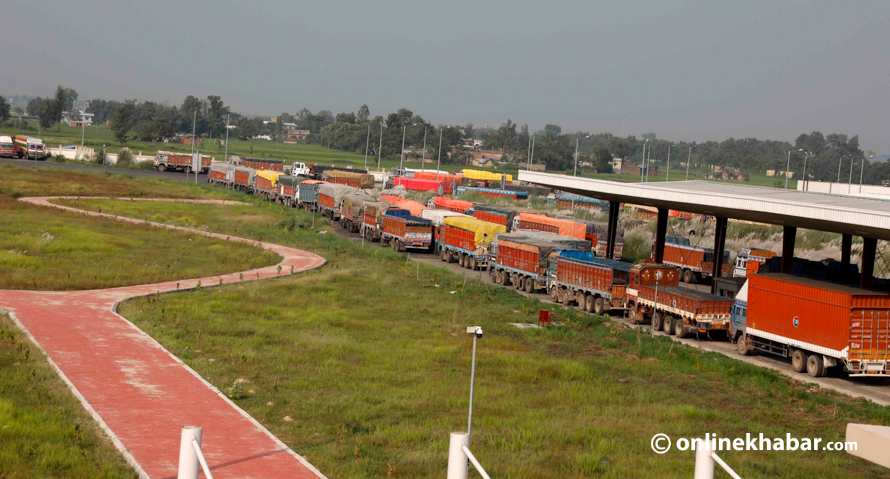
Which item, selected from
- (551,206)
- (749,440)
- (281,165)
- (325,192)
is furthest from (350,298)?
(281,165)

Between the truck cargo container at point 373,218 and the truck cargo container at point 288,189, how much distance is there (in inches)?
861

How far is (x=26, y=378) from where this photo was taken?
16.8 meters

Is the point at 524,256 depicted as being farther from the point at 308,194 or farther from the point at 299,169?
the point at 299,169

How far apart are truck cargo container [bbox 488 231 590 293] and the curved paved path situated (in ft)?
67.6

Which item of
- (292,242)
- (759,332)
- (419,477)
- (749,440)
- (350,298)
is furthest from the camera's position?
(292,242)

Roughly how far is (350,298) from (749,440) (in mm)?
18946

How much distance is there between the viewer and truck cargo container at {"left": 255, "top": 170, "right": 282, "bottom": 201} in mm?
86969

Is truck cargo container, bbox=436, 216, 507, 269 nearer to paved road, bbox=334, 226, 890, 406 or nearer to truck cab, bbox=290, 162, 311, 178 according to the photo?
paved road, bbox=334, 226, 890, 406

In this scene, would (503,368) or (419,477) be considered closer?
(419,477)

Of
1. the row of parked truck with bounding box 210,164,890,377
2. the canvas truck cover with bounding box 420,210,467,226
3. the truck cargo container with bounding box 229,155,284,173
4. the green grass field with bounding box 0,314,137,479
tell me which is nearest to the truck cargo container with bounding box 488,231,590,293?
the row of parked truck with bounding box 210,164,890,377

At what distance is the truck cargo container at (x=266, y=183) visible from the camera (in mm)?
86969

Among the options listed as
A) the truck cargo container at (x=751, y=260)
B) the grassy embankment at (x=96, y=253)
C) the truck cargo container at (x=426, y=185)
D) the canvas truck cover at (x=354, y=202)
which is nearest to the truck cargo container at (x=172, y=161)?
the truck cargo container at (x=426, y=185)

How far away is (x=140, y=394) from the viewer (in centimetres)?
1638

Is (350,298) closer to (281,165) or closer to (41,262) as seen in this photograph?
(41,262)
